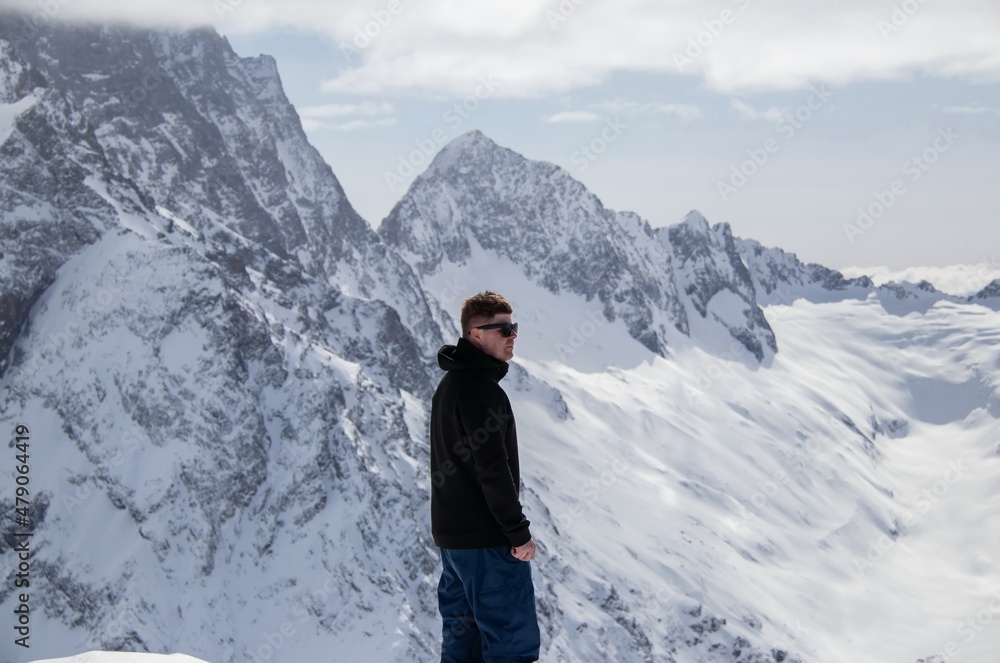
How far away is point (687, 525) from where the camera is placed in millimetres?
178875

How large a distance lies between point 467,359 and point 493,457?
3.45 feet

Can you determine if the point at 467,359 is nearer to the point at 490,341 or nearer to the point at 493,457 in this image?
the point at 490,341

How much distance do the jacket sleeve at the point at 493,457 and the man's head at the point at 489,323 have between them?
0.58 m

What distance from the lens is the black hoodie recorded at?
8.14 meters

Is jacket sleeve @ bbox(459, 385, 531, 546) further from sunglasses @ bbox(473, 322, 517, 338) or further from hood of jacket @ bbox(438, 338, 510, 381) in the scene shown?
sunglasses @ bbox(473, 322, 517, 338)

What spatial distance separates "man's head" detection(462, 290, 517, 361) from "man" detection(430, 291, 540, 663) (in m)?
0.01

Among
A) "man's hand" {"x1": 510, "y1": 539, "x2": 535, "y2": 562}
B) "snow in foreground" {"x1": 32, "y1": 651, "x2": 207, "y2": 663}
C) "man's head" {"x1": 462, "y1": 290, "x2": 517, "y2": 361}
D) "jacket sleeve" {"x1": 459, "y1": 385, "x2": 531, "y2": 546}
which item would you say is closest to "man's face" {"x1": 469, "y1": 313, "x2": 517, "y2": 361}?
"man's head" {"x1": 462, "y1": 290, "x2": 517, "y2": 361}

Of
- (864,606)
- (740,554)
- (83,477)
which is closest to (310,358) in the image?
(83,477)

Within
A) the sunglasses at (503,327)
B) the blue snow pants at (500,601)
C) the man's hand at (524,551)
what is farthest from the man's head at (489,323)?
the blue snow pants at (500,601)

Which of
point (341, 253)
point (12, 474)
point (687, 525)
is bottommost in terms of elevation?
point (687, 525)

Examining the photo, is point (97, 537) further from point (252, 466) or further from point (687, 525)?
point (687, 525)

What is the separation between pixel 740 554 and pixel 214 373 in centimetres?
12236

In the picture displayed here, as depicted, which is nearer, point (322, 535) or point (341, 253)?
point (322, 535)

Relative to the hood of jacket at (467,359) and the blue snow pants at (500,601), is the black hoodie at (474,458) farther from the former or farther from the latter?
the blue snow pants at (500,601)
